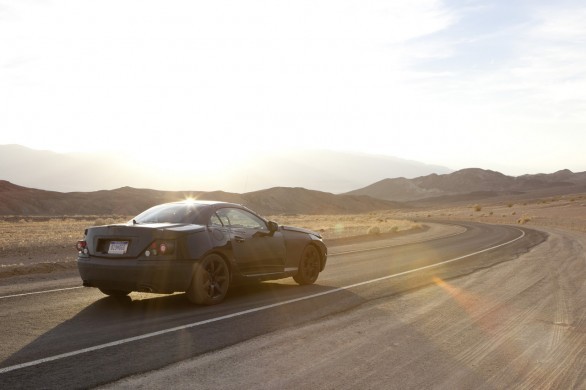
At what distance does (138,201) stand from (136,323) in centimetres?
8948

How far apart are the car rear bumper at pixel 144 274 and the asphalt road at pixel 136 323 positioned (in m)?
0.34

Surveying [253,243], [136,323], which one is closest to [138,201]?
[253,243]

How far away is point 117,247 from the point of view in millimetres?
8055

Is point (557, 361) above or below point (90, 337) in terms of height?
below

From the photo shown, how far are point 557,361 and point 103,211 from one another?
85328 mm

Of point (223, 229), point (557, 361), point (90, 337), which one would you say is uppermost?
point (223, 229)

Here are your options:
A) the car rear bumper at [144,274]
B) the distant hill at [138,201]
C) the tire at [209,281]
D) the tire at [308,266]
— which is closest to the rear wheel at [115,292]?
the car rear bumper at [144,274]

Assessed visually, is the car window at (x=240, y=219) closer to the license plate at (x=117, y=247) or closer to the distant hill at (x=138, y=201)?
the license plate at (x=117, y=247)

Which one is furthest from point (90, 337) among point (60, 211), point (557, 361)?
point (60, 211)

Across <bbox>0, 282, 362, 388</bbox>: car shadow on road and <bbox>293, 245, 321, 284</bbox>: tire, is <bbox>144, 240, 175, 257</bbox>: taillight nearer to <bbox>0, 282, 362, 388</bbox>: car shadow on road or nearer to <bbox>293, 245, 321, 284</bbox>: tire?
<bbox>0, 282, 362, 388</bbox>: car shadow on road

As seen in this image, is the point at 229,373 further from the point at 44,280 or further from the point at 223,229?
the point at 44,280

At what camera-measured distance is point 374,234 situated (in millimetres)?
31906

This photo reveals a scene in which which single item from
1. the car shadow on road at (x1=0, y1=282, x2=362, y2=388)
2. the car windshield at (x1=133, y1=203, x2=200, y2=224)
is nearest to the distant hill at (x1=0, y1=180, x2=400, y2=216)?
the car windshield at (x1=133, y1=203, x2=200, y2=224)

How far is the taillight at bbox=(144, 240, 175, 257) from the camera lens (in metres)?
7.87
